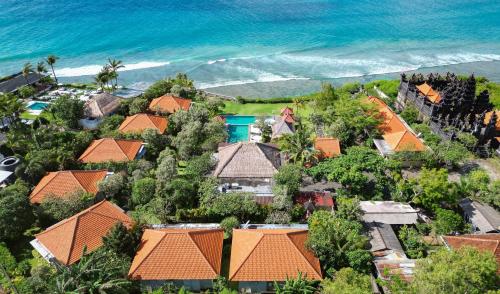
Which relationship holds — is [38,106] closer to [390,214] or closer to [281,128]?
[281,128]

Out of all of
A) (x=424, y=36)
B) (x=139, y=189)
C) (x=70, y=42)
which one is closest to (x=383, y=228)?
(x=139, y=189)

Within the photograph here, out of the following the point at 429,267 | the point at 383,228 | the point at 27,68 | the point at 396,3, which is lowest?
the point at 383,228

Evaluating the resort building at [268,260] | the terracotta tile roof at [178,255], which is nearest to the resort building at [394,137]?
the resort building at [268,260]

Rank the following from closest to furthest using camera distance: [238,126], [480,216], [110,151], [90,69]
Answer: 1. [480,216]
2. [110,151]
3. [238,126]
4. [90,69]

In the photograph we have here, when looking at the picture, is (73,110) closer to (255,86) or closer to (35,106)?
(35,106)

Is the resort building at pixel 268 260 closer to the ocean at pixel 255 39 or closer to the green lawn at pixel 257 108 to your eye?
the green lawn at pixel 257 108

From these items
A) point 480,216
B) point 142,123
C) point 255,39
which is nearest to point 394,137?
point 480,216
